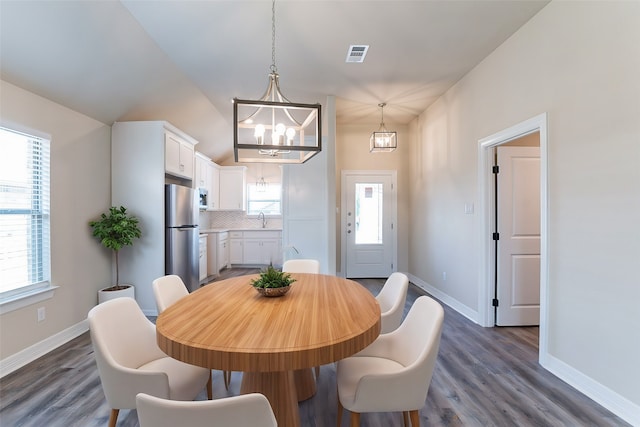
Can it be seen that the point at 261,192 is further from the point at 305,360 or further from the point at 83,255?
the point at 305,360

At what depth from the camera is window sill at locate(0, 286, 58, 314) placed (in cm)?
229

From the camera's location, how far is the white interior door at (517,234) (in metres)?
3.21

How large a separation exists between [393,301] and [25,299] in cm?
307

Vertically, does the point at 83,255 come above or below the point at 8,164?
below

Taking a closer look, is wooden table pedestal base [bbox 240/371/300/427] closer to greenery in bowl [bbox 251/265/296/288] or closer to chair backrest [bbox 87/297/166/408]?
greenery in bowl [bbox 251/265/296/288]

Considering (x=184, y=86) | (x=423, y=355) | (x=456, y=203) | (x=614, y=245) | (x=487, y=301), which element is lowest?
(x=487, y=301)

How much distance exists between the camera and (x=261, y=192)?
7219 mm

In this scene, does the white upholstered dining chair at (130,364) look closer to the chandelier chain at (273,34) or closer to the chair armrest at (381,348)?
the chair armrest at (381,348)

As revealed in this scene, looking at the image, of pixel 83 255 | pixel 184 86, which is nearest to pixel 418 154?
pixel 184 86

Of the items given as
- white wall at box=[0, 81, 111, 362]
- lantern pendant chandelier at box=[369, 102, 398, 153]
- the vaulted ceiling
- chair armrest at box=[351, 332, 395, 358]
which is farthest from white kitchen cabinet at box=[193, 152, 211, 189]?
chair armrest at box=[351, 332, 395, 358]

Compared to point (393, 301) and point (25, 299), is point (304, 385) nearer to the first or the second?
point (393, 301)

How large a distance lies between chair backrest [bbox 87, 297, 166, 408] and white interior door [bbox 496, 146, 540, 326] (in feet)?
11.1

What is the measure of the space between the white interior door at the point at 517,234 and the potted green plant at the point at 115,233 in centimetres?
417

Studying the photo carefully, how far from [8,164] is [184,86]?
6.79ft
